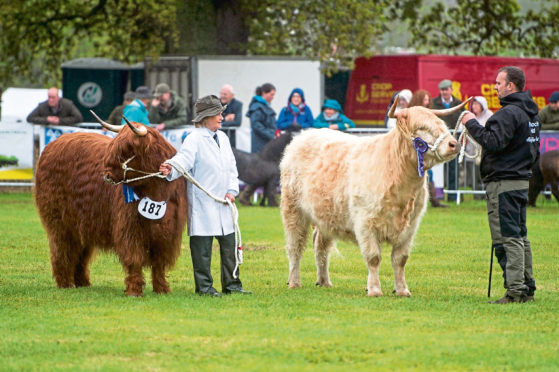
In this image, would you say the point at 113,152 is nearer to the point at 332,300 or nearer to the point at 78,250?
the point at 78,250

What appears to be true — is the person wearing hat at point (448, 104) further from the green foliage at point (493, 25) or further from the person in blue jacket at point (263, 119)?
the green foliage at point (493, 25)

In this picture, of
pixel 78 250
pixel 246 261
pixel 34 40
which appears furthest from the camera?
pixel 34 40

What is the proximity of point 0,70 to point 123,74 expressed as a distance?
12.6 ft

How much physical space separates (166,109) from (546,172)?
7.60 meters

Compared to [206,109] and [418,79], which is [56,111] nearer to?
[418,79]

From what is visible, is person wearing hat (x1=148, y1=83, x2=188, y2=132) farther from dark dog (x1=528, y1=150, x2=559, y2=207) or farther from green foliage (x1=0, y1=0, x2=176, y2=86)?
dark dog (x1=528, y1=150, x2=559, y2=207)

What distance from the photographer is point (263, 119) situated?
2112 cm

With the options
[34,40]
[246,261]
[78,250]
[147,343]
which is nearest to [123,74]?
[34,40]


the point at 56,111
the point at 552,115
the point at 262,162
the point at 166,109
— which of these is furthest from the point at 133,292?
the point at 552,115

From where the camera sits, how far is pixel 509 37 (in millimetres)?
30984

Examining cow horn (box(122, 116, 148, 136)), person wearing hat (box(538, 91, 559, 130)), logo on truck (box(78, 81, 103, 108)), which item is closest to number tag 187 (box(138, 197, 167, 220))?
cow horn (box(122, 116, 148, 136))

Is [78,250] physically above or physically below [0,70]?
below

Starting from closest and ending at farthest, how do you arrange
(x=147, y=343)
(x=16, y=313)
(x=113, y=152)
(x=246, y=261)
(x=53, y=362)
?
(x=53, y=362) < (x=147, y=343) < (x=16, y=313) < (x=113, y=152) < (x=246, y=261)

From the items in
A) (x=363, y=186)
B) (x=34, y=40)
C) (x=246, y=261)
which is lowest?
(x=246, y=261)
